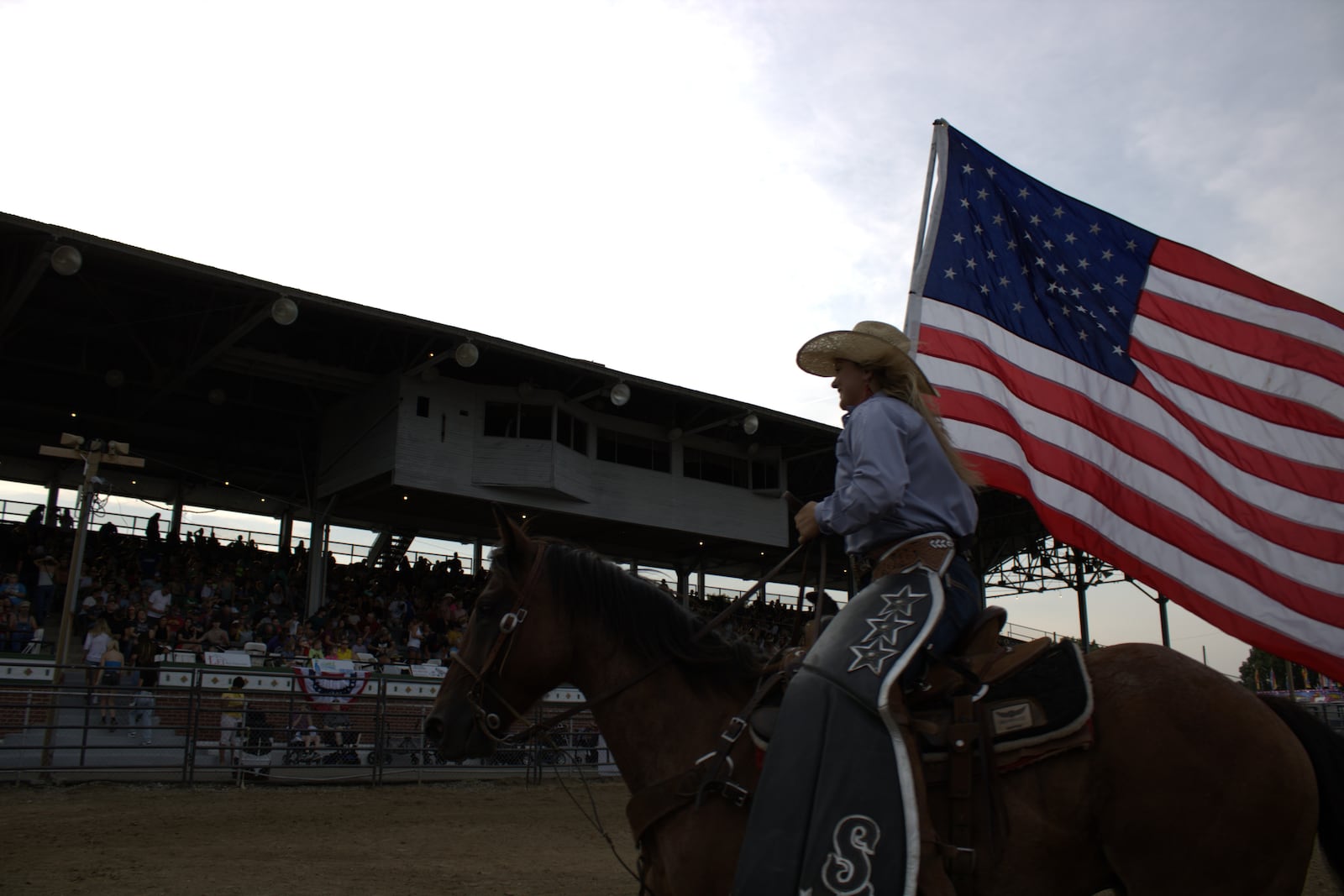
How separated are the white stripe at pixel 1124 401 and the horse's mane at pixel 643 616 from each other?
3.14 m

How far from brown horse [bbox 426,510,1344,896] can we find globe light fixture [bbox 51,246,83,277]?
16.3 metres

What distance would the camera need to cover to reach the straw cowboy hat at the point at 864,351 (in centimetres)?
361

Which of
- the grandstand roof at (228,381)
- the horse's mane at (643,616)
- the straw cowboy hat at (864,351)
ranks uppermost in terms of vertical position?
the grandstand roof at (228,381)

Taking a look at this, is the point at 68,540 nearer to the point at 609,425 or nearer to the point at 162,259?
the point at 162,259

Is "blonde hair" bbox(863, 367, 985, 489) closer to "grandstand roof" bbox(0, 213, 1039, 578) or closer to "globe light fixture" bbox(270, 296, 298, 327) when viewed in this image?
"globe light fixture" bbox(270, 296, 298, 327)

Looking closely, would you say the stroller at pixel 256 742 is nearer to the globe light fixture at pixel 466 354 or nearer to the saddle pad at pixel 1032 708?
the globe light fixture at pixel 466 354

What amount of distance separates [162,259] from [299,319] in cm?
374

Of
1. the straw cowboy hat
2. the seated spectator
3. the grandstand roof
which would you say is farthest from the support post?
the straw cowboy hat

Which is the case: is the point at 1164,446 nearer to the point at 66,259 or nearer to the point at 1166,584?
the point at 1166,584

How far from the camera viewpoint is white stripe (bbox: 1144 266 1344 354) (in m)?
5.96

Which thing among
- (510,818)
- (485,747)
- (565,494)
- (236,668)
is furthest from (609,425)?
(485,747)

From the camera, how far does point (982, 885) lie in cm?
296

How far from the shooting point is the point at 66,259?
53.4 ft

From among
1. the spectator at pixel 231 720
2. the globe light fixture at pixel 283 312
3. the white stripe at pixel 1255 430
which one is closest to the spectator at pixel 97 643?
the spectator at pixel 231 720
